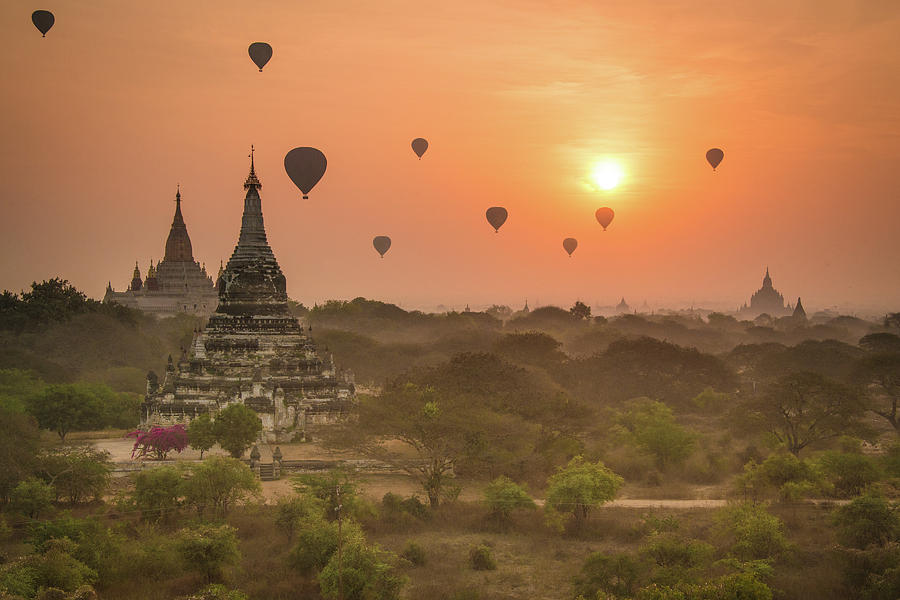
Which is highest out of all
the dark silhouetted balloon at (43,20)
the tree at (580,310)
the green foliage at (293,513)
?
the dark silhouetted balloon at (43,20)

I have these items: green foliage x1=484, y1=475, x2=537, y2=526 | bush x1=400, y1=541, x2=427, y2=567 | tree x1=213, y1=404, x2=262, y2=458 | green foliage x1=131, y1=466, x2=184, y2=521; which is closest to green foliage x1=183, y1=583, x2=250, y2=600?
bush x1=400, y1=541, x2=427, y2=567

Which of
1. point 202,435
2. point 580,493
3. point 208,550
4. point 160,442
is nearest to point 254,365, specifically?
point 202,435

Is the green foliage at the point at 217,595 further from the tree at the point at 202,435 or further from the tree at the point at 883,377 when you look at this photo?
the tree at the point at 883,377

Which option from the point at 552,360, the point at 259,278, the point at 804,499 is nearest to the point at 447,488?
the point at 804,499

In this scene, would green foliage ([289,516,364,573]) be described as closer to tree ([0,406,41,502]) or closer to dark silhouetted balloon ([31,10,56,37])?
tree ([0,406,41,502])

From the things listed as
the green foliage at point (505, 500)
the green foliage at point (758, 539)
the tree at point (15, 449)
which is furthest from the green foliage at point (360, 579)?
the tree at point (15, 449)
